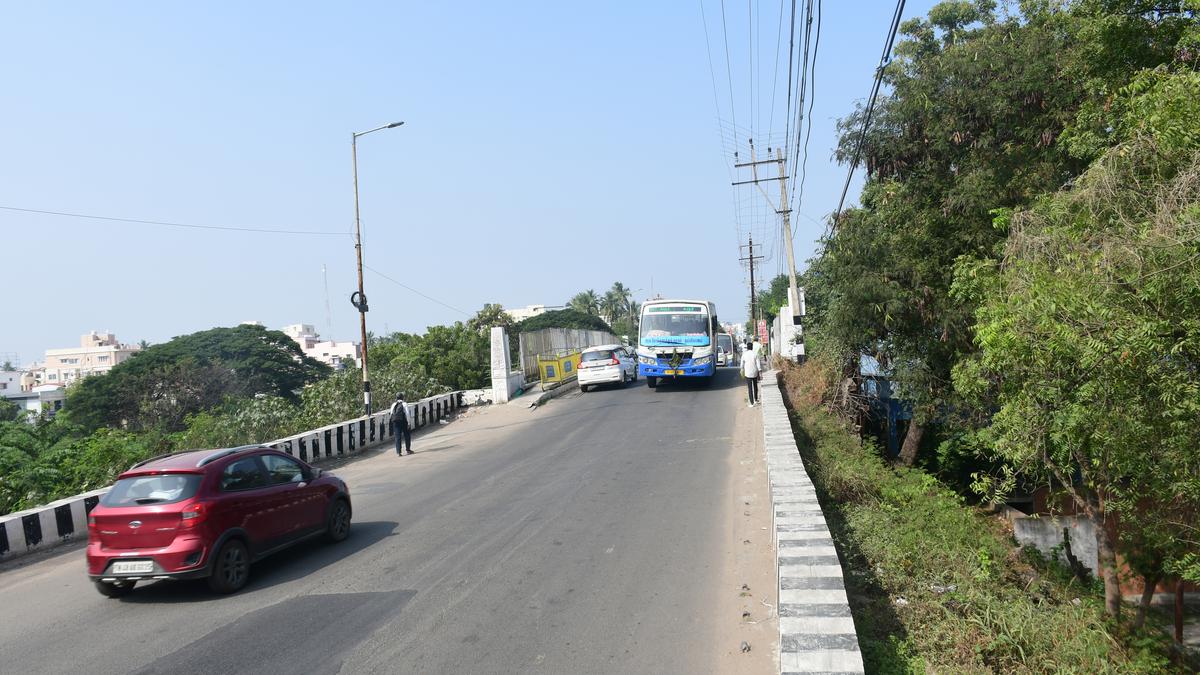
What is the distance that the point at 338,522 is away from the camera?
10.2 m

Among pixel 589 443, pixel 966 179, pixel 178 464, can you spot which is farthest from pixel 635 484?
pixel 966 179

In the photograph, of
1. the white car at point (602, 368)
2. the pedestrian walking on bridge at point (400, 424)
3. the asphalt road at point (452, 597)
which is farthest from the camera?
the white car at point (602, 368)

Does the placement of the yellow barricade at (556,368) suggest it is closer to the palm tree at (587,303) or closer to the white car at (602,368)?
the white car at (602,368)

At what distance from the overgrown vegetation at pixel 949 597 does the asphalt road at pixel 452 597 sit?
1.40m

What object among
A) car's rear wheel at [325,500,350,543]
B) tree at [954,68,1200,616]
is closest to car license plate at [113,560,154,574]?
car's rear wheel at [325,500,350,543]

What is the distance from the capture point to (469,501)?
1227cm

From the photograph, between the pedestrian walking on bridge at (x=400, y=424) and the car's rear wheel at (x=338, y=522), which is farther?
the pedestrian walking on bridge at (x=400, y=424)

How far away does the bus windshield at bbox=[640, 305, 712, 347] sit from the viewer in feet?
91.3

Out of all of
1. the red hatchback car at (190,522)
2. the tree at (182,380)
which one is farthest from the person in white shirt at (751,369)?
the tree at (182,380)

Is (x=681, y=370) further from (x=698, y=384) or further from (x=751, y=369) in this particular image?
(x=751, y=369)

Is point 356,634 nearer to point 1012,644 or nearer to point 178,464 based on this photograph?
point 178,464

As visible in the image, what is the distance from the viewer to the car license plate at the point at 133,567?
25.4 ft

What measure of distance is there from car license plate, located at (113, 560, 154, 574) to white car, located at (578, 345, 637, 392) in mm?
22668

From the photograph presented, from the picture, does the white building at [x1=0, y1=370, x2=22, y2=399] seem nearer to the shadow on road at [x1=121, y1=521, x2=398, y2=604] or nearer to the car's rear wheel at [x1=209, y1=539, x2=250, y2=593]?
the shadow on road at [x1=121, y1=521, x2=398, y2=604]
